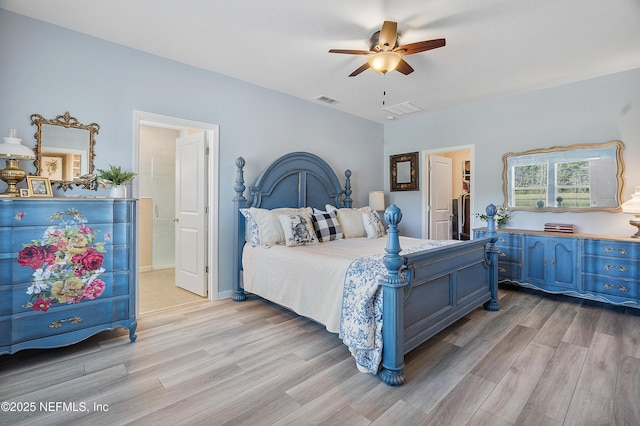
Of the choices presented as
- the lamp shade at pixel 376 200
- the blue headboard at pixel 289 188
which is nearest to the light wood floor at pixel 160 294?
the blue headboard at pixel 289 188

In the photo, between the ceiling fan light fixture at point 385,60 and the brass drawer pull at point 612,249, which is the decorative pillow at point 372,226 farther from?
the brass drawer pull at point 612,249

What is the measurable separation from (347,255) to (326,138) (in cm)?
274

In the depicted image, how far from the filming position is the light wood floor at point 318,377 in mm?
1744

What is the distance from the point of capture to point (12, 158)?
2.41 meters

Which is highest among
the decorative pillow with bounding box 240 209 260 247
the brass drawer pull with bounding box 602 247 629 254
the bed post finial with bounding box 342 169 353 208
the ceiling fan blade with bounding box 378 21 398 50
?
the ceiling fan blade with bounding box 378 21 398 50

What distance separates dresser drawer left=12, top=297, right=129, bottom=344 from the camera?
2217mm

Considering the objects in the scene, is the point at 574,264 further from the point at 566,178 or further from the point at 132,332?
the point at 132,332

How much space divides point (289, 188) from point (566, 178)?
3.72 metres

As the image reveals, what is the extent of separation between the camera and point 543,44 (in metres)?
2.99

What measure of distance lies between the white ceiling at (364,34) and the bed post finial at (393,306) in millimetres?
1767

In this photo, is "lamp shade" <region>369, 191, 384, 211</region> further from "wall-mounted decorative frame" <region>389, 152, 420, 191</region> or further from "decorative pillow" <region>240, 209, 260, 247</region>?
"decorative pillow" <region>240, 209, 260, 247</region>

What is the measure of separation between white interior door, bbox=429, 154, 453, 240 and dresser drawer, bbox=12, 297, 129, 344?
486 cm

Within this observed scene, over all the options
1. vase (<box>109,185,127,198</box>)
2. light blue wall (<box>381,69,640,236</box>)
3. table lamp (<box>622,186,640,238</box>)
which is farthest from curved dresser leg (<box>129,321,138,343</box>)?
table lamp (<box>622,186,640,238</box>)

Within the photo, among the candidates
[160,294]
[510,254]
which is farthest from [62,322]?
[510,254]
